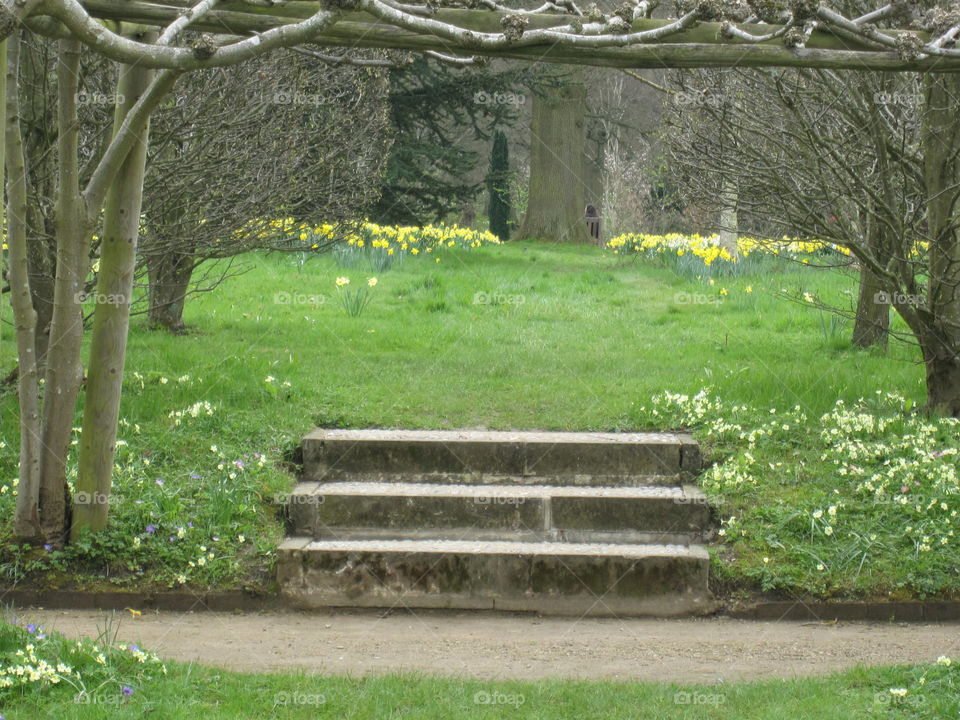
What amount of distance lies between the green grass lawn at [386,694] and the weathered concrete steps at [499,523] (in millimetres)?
1238

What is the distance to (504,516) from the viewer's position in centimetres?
683

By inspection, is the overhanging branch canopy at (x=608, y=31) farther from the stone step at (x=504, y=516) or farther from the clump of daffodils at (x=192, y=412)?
the clump of daffodils at (x=192, y=412)

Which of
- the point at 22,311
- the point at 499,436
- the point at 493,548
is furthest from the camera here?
the point at 499,436

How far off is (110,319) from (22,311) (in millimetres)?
449

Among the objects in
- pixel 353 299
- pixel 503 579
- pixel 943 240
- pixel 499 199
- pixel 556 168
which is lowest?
pixel 503 579

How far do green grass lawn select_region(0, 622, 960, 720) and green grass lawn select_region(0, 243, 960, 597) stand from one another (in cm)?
130

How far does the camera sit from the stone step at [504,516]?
6.82 metres

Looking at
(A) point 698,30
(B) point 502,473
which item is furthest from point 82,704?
(A) point 698,30

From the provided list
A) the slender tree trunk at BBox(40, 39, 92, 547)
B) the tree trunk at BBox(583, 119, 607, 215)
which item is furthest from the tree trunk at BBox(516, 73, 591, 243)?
the slender tree trunk at BBox(40, 39, 92, 547)

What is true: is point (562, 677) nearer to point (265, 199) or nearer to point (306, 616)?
point (306, 616)

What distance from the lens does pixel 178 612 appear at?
614cm

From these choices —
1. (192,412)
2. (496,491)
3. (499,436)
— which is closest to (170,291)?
(192,412)

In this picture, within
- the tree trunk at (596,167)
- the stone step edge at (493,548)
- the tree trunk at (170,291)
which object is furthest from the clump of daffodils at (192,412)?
the tree trunk at (596,167)

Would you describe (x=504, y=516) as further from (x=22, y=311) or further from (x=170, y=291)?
(x=170, y=291)
